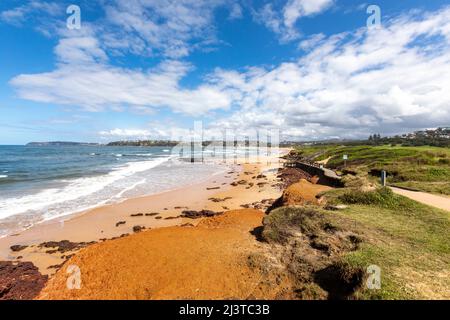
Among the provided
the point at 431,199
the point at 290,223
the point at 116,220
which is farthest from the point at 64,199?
the point at 431,199

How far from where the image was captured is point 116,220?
628 inches

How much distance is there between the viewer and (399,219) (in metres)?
9.50

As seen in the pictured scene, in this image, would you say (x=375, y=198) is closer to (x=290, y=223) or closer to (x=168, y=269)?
(x=290, y=223)

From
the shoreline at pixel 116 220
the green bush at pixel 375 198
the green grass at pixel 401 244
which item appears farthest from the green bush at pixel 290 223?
the shoreline at pixel 116 220

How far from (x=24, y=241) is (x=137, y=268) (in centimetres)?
880

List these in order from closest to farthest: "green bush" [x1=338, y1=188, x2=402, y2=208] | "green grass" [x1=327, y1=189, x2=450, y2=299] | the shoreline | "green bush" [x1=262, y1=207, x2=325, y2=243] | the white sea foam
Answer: "green grass" [x1=327, y1=189, x2=450, y2=299] → "green bush" [x1=262, y1=207, x2=325, y2=243] → "green bush" [x1=338, y1=188, x2=402, y2=208] → the shoreline → the white sea foam

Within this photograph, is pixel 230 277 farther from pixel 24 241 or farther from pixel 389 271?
pixel 24 241

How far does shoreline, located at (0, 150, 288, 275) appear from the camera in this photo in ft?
37.5

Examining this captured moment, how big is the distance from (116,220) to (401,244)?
1451 cm

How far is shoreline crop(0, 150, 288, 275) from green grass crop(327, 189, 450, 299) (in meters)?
9.61

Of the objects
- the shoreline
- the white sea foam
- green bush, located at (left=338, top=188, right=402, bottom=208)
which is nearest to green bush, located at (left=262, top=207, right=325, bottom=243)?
green bush, located at (left=338, top=188, right=402, bottom=208)

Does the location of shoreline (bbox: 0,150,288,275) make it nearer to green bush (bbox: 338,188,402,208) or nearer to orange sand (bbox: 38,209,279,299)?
orange sand (bbox: 38,209,279,299)
